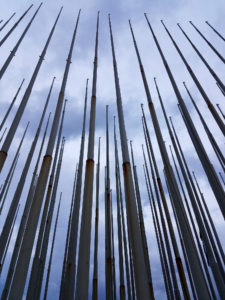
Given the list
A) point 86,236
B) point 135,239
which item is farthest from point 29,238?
point 135,239

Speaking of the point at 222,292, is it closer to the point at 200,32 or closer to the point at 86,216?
the point at 86,216

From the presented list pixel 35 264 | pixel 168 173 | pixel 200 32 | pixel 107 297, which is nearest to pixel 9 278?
pixel 35 264

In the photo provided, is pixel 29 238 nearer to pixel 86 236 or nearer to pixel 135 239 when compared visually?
pixel 86 236

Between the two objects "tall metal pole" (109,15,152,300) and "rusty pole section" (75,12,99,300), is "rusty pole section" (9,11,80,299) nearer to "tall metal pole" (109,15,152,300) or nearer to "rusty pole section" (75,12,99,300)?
"rusty pole section" (75,12,99,300)

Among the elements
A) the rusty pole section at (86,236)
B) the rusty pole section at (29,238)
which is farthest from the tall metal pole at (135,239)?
the rusty pole section at (29,238)

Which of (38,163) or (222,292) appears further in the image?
(38,163)

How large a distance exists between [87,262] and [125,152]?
0.75 meters

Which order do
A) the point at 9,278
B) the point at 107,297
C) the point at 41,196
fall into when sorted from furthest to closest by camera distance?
1. the point at 9,278
2. the point at 107,297
3. the point at 41,196

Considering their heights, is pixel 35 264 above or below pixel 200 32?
below

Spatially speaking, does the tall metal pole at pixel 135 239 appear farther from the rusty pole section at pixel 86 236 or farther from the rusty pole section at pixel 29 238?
the rusty pole section at pixel 29 238

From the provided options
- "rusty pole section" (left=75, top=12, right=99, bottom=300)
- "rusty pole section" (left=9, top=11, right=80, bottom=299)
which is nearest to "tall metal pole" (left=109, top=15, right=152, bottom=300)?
"rusty pole section" (left=75, top=12, right=99, bottom=300)

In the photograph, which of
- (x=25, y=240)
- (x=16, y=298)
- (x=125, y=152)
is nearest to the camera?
(x=16, y=298)

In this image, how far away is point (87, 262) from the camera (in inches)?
47.6

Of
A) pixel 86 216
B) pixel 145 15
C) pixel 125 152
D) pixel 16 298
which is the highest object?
pixel 145 15
